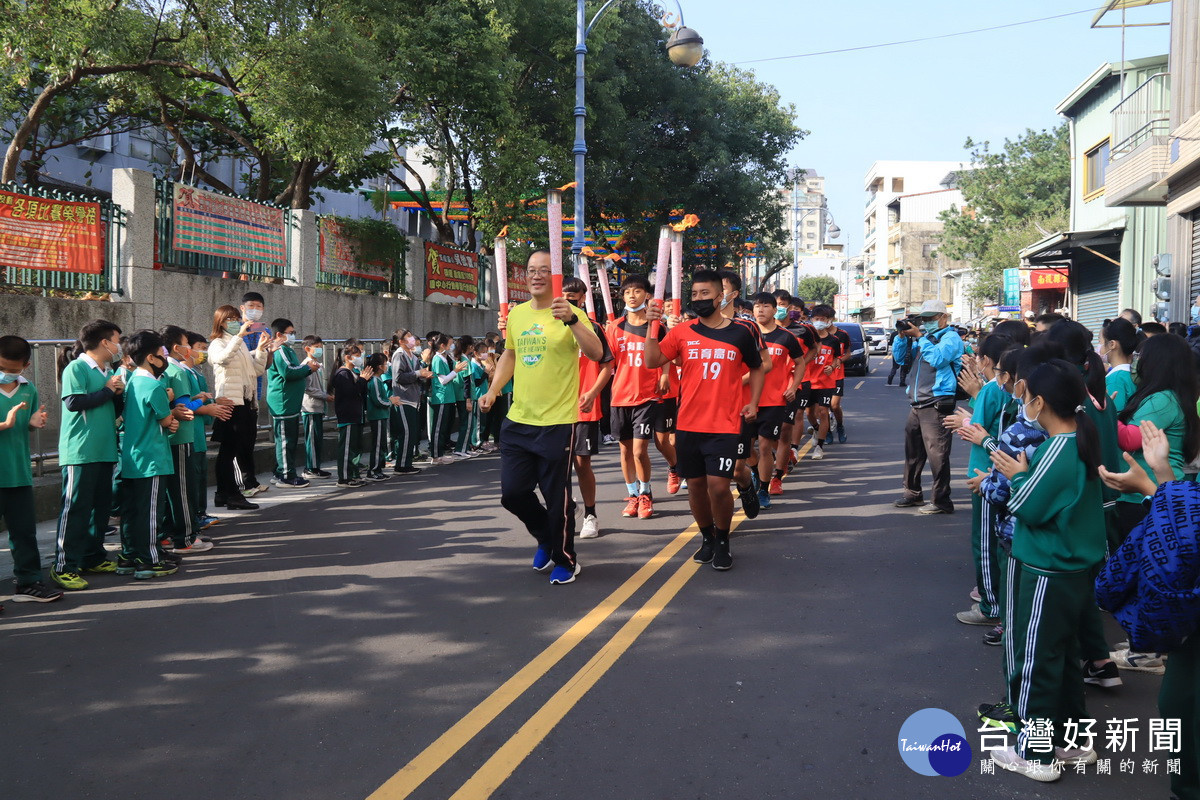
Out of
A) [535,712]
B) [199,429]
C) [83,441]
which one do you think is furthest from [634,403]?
[535,712]

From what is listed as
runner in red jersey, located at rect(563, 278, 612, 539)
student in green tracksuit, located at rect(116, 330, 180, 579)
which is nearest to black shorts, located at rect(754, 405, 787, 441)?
runner in red jersey, located at rect(563, 278, 612, 539)

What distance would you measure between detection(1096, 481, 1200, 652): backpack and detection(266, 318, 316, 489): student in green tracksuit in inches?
362

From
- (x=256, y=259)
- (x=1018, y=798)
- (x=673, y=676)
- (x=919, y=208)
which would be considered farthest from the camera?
(x=919, y=208)

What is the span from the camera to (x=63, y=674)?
16.7 feet

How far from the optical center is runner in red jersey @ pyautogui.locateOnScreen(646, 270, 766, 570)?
23.2 ft

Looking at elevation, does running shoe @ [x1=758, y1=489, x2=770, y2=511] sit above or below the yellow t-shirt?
below

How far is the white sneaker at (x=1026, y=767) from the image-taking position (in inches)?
151

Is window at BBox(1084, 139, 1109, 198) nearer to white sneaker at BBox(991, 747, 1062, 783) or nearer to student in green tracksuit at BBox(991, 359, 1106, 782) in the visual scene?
student in green tracksuit at BBox(991, 359, 1106, 782)

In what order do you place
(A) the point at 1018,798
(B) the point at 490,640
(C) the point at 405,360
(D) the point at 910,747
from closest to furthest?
(A) the point at 1018,798
(D) the point at 910,747
(B) the point at 490,640
(C) the point at 405,360

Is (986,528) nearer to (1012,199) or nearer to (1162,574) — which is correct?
(1162,574)

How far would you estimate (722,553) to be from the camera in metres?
7.15

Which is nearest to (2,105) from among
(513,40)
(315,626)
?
(513,40)

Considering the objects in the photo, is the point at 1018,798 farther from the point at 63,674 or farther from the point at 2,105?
the point at 2,105

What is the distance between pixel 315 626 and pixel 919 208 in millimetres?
94083
